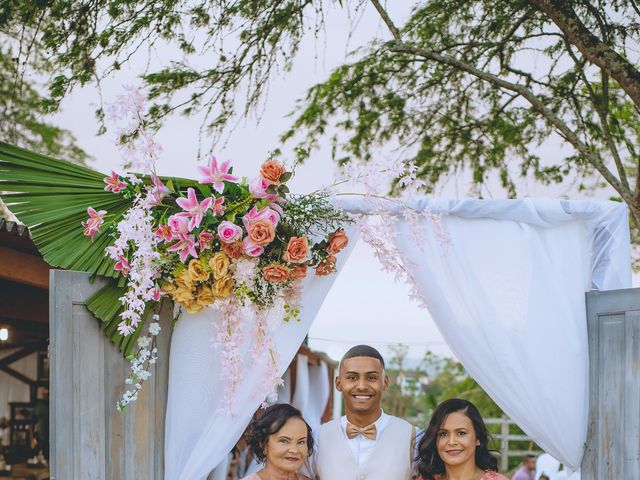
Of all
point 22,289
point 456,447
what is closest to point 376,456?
point 456,447

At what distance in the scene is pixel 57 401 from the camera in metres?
3.46

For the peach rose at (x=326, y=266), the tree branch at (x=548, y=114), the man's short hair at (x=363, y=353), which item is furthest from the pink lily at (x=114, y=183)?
the tree branch at (x=548, y=114)

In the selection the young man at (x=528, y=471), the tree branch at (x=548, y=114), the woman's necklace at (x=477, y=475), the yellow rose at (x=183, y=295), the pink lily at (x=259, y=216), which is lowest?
the young man at (x=528, y=471)

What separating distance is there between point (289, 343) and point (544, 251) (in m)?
1.30

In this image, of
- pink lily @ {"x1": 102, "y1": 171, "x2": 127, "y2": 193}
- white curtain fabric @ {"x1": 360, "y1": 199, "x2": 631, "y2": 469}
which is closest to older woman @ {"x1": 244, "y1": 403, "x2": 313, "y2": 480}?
white curtain fabric @ {"x1": 360, "y1": 199, "x2": 631, "y2": 469}

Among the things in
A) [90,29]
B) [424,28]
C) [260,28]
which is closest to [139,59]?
[90,29]

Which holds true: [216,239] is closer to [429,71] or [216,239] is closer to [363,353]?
[363,353]

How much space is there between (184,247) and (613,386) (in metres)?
2.06

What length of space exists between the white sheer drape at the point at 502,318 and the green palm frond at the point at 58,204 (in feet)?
1.86

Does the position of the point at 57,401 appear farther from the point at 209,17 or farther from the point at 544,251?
the point at 209,17

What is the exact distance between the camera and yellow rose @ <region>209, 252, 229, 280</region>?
348cm

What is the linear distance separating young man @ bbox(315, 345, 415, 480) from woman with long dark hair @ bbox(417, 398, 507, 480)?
17 centimetres

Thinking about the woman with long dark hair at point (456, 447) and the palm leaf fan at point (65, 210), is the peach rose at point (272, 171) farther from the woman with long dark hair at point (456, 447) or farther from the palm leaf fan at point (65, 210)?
the woman with long dark hair at point (456, 447)

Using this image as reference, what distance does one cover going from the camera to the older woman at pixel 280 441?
3586mm
